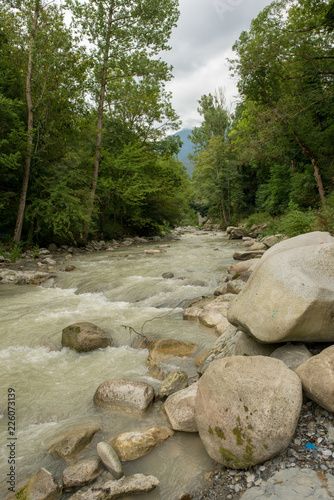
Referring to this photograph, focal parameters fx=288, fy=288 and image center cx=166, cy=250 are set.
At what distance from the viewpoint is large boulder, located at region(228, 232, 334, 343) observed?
281cm

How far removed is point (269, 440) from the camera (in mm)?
2172

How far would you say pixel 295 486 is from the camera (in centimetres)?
190

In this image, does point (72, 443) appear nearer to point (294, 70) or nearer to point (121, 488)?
point (121, 488)

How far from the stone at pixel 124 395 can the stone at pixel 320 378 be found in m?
1.69

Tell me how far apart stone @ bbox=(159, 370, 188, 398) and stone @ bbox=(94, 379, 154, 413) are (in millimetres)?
151

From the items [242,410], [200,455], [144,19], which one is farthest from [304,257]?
[144,19]

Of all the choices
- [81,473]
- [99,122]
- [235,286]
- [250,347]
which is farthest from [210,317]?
[99,122]

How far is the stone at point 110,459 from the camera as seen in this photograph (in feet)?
7.79

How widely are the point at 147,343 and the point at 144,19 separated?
1837 centimetres

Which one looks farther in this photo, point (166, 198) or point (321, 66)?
point (166, 198)

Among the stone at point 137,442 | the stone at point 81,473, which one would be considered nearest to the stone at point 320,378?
the stone at point 137,442

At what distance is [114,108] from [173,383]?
21.2m

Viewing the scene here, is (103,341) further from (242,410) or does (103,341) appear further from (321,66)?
(321,66)

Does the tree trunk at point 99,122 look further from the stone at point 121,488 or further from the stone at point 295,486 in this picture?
the stone at point 295,486
